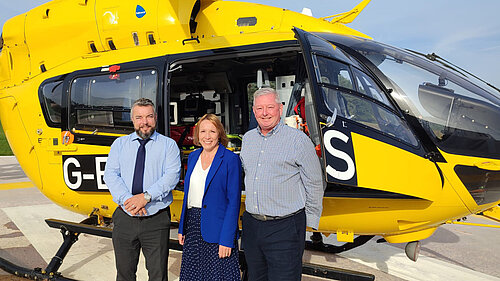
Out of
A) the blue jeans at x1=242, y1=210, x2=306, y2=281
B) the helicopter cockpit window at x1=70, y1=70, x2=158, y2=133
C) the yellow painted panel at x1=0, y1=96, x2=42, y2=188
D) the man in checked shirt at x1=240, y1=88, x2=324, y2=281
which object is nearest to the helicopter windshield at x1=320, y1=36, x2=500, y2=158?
the man in checked shirt at x1=240, y1=88, x2=324, y2=281

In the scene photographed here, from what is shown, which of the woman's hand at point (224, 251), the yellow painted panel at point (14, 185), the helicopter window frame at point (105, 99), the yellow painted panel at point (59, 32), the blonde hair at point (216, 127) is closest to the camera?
the woman's hand at point (224, 251)

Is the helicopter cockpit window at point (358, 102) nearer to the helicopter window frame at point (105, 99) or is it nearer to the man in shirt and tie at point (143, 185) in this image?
the man in shirt and tie at point (143, 185)

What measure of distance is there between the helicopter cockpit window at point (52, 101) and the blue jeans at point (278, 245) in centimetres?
265

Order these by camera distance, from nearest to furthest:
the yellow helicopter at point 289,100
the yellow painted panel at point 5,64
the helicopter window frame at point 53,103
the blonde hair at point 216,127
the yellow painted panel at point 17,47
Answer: the blonde hair at point 216,127 → the yellow helicopter at point 289,100 → the helicopter window frame at point 53,103 → the yellow painted panel at point 17,47 → the yellow painted panel at point 5,64

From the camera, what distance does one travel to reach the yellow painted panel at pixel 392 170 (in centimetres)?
247

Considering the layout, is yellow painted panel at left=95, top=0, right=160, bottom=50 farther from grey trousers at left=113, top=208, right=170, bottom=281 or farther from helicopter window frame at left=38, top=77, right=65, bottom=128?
grey trousers at left=113, top=208, right=170, bottom=281

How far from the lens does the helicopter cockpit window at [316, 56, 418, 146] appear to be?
2.62m

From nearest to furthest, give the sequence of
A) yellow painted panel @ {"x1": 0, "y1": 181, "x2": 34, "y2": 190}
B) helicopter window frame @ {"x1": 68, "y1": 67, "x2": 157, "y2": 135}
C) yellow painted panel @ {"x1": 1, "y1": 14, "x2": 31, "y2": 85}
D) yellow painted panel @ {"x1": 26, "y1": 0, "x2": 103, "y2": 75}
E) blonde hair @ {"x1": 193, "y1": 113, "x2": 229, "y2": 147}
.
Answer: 1. blonde hair @ {"x1": 193, "y1": 113, "x2": 229, "y2": 147}
2. helicopter window frame @ {"x1": 68, "y1": 67, "x2": 157, "y2": 135}
3. yellow painted panel @ {"x1": 26, "y1": 0, "x2": 103, "y2": 75}
4. yellow painted panel @ {"x1": 1, "y1": 14, "x2": 31, "y2": 85}
5. yellow painted panel @ {"x1": 0, "y1": 181, "x2": 34, "y2": 190}

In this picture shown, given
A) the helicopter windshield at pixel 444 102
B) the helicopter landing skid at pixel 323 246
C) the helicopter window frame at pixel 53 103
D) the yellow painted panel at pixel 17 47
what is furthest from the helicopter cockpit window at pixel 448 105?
the yellow painted panel at pixel 17 47

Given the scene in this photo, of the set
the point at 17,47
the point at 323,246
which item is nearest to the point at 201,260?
the point at 323,246

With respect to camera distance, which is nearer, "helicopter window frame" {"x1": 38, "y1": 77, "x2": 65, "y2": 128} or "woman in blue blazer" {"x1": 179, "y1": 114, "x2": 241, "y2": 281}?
"woman in blue blazer" {"x1": 179, "y1": 114, "x2": 241, "y2": 281}

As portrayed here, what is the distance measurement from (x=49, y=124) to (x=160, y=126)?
1.38 metres

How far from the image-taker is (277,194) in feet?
6.77

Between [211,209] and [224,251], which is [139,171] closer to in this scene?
[211,209]
